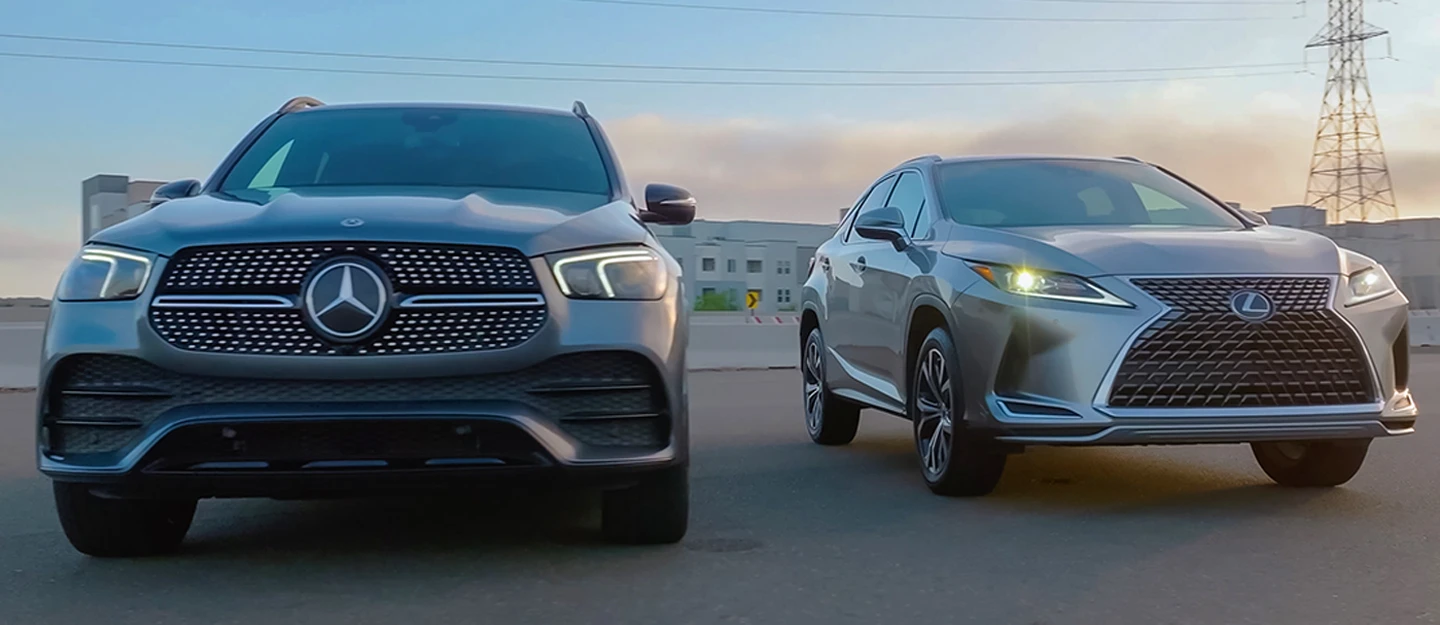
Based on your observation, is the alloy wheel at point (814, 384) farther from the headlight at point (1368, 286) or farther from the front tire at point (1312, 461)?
the headlight at point (1368, 286)

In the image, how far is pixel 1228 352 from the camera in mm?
5629

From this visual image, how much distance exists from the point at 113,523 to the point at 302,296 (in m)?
1.15

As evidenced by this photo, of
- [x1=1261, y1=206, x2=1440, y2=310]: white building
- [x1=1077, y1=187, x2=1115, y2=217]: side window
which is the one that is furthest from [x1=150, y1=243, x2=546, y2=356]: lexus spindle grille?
[x1=1261, y1=206, x2=1440, y2=310]: white building

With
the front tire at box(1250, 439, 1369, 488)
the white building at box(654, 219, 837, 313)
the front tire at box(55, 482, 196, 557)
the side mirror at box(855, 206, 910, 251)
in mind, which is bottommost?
the white building at box(654, 219, 837, 313)

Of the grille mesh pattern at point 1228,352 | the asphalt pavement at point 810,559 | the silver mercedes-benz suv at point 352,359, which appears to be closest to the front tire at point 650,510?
the asphalt pavement at point 810,559

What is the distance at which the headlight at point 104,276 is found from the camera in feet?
14.7

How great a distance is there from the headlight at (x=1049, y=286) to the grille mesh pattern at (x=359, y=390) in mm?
1896

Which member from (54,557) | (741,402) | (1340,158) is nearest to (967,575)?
(54,557)

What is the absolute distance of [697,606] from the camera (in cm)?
418

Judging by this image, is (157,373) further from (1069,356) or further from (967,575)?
(1069,356)

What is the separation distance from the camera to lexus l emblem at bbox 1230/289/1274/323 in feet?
18.5

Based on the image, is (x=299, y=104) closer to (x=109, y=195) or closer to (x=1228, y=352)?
(x=1228, y=352)

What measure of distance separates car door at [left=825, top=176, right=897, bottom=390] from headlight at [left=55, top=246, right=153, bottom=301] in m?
4.20

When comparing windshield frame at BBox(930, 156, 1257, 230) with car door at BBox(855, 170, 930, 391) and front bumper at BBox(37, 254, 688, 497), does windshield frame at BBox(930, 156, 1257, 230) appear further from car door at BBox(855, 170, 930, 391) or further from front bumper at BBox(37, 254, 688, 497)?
front bumper at BBox(37, 254, 688, 497)
